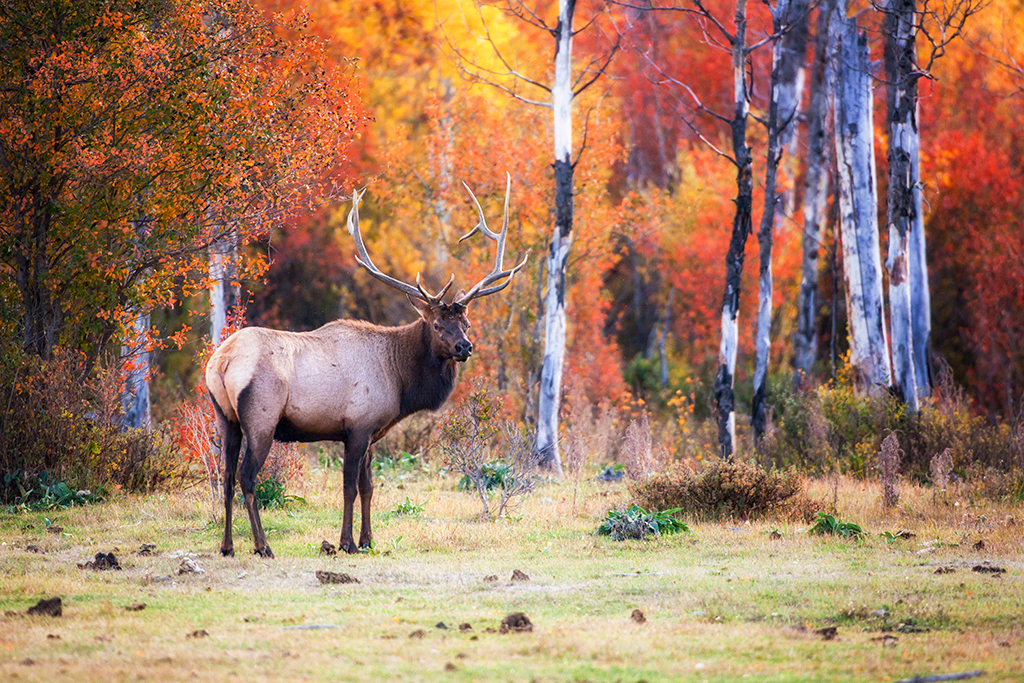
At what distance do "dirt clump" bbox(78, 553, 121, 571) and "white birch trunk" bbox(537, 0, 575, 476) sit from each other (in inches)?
313

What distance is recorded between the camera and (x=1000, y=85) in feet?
90.9

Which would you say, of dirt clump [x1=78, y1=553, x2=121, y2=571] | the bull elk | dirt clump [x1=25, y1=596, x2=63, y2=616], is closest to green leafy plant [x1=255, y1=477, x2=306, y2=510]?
the bull elk

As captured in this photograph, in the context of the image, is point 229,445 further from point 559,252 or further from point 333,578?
point 559,252

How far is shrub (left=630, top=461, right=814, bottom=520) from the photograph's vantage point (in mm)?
10695

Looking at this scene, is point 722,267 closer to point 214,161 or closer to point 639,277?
point 639,277

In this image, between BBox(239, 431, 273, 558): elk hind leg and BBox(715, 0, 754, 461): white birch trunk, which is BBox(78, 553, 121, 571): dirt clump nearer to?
BBox(239, 431, 273, 558): elk hind leg

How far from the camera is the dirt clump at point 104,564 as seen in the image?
8312 mm

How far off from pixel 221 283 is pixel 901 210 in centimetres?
1073

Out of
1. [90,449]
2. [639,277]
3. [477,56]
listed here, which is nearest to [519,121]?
[477,56]

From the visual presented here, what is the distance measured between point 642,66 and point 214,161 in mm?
25650

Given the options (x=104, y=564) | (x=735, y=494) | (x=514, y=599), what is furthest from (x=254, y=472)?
(x=735, y=494)

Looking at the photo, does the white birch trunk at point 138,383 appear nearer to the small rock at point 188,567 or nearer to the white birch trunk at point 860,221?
the small rock at point 188,567

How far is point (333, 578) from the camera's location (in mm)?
7867

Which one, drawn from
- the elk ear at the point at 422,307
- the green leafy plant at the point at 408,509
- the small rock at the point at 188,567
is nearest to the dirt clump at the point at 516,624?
the small rock at the point at 188,567
